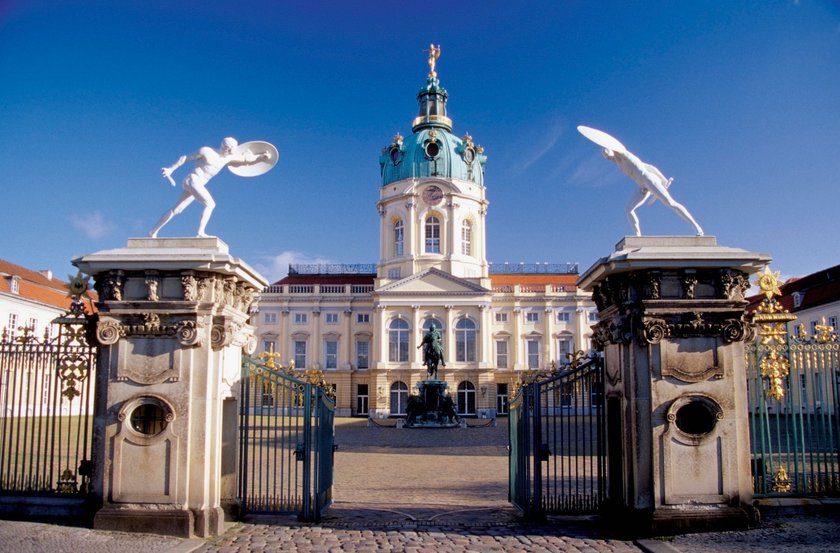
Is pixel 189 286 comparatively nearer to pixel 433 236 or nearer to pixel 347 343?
pixel 433 236

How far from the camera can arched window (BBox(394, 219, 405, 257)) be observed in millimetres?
66125

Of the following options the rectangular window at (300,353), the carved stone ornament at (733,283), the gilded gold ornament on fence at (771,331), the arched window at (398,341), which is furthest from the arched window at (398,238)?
the carved stone ornament at (733,283)

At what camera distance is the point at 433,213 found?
6488 centimetres

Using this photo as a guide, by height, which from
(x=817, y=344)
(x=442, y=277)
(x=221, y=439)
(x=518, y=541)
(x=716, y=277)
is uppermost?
(x=442, y=277)

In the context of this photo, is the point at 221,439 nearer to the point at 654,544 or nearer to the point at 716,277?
the point at 654,544

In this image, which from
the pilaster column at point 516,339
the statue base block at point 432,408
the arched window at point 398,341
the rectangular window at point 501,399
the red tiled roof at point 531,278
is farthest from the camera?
the red tiled roof at point 531,278

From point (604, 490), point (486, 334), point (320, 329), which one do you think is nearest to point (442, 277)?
point (486, 334)

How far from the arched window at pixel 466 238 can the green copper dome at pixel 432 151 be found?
384cm

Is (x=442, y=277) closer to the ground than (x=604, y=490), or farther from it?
farther from it

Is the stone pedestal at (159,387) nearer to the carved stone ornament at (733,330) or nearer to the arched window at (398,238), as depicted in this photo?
the carved stone ornament at (733,330)

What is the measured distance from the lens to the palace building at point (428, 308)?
61.9 metres

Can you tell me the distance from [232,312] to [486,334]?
5257 centimetres

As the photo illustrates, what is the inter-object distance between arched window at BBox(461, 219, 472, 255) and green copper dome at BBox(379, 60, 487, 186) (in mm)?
3837

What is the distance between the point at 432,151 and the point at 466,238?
7.91 m
